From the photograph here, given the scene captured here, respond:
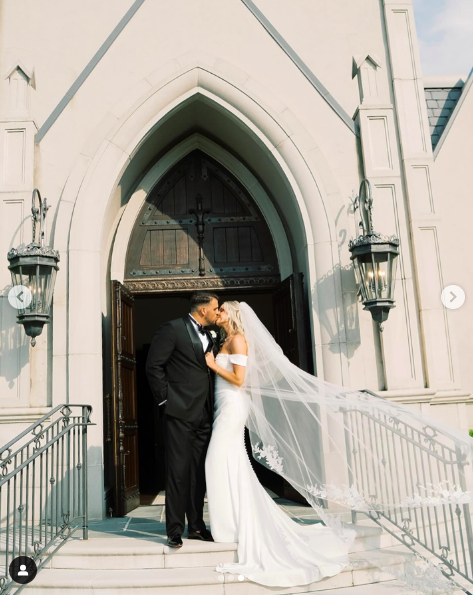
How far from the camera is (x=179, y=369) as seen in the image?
5086mm

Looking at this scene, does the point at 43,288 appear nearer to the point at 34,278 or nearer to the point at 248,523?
the point at 34,278

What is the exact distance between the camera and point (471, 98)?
10.6m

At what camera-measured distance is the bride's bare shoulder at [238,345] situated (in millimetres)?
5062

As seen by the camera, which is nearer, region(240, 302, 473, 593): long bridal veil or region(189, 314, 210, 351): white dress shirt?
region(240, 302, 473, 593): long bridal veil

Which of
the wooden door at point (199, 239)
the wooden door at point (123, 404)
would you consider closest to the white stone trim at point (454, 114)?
the wooden door at point (199, 239)

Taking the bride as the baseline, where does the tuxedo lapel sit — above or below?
above

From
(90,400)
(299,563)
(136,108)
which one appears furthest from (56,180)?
(299,563)

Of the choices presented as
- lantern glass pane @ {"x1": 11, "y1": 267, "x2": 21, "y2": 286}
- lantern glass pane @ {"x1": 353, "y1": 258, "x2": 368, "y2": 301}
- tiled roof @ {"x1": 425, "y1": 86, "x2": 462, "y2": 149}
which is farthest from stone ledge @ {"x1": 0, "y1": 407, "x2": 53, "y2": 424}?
tiled roof @ {"x1": 425, "y1": 86, "x2": 462, "y2": 149}

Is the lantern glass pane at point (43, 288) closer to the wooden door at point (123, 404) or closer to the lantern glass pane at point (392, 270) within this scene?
the wooden door at point (123, 404)

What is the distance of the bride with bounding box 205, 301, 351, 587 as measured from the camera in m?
4.42

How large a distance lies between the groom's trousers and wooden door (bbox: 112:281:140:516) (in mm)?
1999

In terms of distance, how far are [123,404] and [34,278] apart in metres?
1.84

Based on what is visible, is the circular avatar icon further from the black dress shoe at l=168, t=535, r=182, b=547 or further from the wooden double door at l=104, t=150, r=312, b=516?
the black dress shoe at l=168, t=535, r=182, b=547

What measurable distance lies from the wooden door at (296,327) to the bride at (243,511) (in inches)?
83.5
